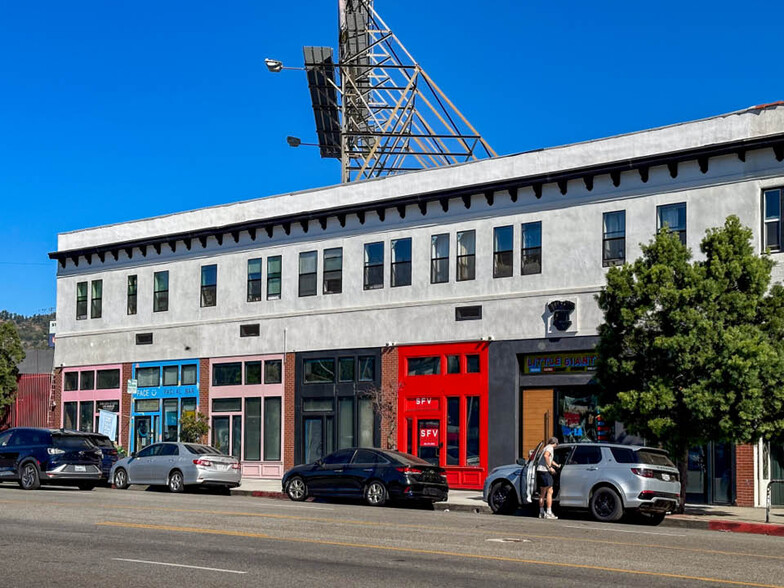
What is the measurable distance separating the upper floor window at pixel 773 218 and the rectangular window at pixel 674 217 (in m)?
2.30

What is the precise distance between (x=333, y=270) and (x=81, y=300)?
13977 millimetres

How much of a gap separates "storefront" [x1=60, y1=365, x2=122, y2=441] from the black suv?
43.7 ft

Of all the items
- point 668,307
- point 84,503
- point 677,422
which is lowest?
point 84,503

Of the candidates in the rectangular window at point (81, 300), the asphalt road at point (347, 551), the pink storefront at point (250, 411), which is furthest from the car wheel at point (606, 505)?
the rectangular window at point (81, 300)

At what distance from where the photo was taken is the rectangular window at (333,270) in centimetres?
3859

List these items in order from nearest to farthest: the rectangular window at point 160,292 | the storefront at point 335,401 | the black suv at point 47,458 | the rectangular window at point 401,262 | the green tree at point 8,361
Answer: the black suv at point 47,458 → the rectangular window at point 401,262 → the storefront at point 335,401 → the rectangular window at point 160,292 → the green tree at point 8,361

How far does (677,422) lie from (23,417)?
3151 centimetres

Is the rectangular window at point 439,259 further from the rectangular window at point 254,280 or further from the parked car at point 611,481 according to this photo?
the parked car at point 611,481

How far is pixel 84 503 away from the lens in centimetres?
2398

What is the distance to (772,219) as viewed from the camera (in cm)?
2897

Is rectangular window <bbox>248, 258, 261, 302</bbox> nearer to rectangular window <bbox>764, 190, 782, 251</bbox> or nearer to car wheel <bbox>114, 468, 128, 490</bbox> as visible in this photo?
car wheel <bbox>114, 468, 128, 490</bbox>

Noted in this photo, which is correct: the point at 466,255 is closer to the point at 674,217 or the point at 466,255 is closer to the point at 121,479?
the point at 674,217

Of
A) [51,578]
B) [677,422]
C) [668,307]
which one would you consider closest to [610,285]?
[668,307]

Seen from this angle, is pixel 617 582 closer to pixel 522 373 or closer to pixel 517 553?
pixel 517 553
